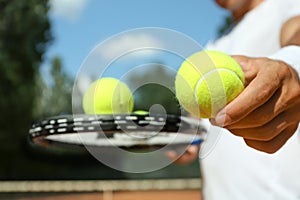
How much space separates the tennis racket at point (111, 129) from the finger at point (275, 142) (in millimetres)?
198

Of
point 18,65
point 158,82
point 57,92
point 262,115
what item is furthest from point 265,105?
point 57,92

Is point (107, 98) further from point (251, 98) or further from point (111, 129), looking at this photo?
point (251, 98)

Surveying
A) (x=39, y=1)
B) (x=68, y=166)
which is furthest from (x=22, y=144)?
(x=39, y=1)

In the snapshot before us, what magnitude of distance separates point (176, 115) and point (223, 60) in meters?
0.26

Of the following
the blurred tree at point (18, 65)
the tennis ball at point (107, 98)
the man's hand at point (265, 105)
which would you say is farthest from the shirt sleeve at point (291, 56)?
the blurred tree at point (18, 65)

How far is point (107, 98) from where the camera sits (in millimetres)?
957

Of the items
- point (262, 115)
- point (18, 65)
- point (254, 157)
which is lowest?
point (254, 157)

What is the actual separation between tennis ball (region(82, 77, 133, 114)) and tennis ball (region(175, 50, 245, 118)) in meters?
0.25

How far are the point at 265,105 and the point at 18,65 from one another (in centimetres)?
972

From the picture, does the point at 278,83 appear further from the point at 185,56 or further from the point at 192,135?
the point at 192,135

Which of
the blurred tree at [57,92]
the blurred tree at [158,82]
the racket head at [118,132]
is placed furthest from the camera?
the blurred tree at [57,92]

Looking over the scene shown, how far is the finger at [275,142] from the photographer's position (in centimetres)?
67

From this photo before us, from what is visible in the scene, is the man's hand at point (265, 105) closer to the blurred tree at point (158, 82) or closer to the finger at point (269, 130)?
the finger at point (269, 130)

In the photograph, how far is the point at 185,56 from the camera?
0.68 m
